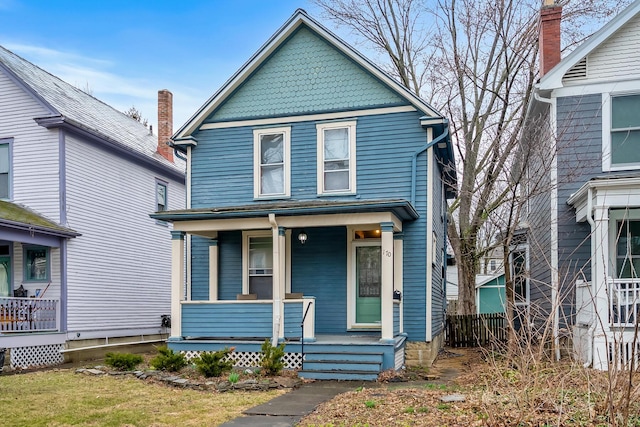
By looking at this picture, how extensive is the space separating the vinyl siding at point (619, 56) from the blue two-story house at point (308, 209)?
11.9ft

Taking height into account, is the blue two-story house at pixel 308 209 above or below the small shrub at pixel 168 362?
above

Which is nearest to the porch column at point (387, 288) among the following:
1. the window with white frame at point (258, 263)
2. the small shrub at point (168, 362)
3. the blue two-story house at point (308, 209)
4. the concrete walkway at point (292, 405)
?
the blue two-story house at point (308, 209)

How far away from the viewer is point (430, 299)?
41.0 ft

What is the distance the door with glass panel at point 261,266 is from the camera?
1362cm

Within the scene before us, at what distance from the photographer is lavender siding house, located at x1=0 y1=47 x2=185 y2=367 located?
13.9 meters

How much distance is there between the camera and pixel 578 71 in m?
12.4

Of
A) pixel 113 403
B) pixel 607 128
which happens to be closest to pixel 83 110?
pixel 113 403

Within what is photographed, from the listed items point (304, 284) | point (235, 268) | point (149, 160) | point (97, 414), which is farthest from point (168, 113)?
point (97, 414)

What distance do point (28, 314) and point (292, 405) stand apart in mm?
8698

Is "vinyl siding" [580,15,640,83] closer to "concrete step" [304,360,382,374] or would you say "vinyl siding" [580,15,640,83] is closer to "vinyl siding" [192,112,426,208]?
"vinyl siding" [192,112,426,208]

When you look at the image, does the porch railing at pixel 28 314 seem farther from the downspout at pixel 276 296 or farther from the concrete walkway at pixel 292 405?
the concrete walkway at pixel 292 405

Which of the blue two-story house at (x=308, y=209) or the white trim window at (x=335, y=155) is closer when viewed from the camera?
the blue two-story house at (x=308, y=209)

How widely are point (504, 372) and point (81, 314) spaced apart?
11909 mm

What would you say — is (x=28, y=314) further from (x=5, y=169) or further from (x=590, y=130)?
(x=590, y=130)
